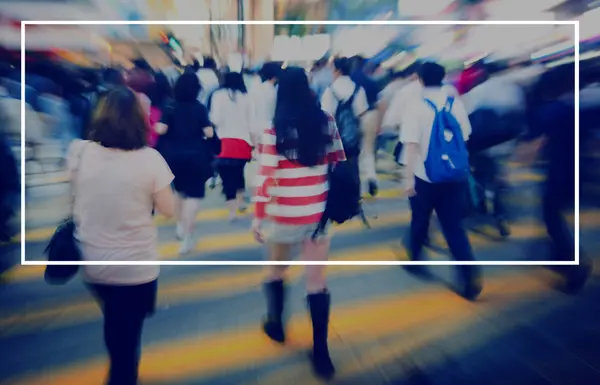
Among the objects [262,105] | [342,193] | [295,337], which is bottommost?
[295,337]

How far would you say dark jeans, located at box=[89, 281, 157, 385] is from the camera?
2.24m

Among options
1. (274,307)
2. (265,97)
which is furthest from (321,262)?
(265,97)

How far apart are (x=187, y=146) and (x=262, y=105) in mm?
388

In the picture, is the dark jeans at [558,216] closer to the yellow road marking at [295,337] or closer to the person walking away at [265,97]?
the yellow road marking at [295,337]

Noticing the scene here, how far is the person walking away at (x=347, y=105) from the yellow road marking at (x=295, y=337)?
73 centimetres

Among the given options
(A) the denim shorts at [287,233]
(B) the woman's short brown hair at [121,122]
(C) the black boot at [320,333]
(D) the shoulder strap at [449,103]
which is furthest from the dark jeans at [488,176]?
(B) the woman's short brown hair at [121,122]

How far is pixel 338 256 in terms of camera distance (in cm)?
255

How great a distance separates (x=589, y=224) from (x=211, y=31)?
6.24 feet

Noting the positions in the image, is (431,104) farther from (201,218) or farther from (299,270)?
(201,218)

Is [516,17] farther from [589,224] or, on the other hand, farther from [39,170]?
[39,170]

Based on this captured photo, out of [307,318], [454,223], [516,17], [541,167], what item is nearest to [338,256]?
[307,318]

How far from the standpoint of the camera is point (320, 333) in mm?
2566

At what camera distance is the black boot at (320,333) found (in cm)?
255

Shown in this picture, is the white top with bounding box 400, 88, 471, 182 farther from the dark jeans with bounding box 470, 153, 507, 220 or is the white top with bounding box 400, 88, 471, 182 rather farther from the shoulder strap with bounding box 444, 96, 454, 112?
the dark jeans with bounding box 470, 153, 507, 220
